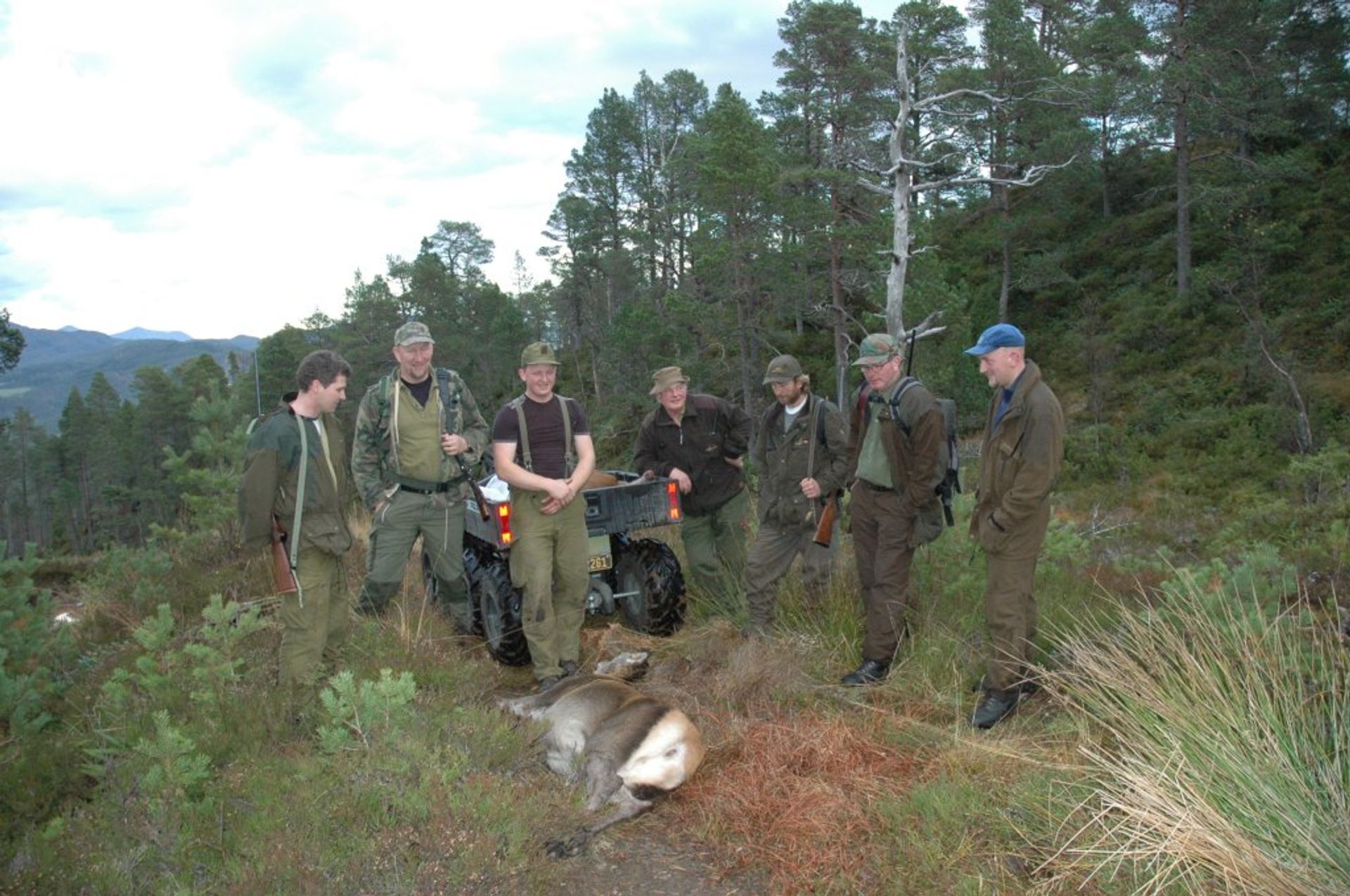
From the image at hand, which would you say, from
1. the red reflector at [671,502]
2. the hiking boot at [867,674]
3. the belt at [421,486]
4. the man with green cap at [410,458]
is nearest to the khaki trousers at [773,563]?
the red reflector at [671,502]

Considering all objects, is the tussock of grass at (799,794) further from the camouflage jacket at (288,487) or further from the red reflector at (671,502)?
the camouflage jacket at (288,487)

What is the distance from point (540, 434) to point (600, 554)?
129 centimetres

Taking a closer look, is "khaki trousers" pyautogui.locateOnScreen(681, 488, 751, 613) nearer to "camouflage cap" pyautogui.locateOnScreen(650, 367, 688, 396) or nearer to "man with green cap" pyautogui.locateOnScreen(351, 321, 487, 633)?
"camouflage cap" pyautogui.locateOnScreen(650, 367, 688, 396)

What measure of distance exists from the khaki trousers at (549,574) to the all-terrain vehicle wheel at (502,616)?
0.40 m

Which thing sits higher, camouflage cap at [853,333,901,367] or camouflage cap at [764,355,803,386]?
camouflage cap at [853,333,901,367]

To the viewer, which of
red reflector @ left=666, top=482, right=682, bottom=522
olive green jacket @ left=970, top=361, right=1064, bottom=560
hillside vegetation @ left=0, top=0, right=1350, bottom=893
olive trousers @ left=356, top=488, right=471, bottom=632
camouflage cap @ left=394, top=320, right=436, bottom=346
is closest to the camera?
hillside vegetation @ left=0, top=0, right=1350, bottom=893

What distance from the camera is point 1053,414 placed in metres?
3.99

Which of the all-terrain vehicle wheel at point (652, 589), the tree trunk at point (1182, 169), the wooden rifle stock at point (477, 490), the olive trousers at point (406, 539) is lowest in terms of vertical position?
→ the all-terrain vehicle wheel at point (652, 589)

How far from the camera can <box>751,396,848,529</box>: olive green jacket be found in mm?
5191

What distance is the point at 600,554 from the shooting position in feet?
19.5

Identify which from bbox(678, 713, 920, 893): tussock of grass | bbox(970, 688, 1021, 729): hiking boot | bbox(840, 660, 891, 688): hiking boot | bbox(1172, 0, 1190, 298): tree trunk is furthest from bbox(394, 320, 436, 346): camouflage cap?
bbox(1172, 0, 1190, 298): tree trunk

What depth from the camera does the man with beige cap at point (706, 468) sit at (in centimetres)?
596

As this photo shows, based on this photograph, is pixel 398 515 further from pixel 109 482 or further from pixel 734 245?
pixel 109 482

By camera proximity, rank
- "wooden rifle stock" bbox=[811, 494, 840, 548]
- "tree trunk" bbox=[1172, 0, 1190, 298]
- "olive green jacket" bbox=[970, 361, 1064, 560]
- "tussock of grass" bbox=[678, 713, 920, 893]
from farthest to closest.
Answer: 1. "tree trunk" bbox=[1172, 0, 1190, 298]
2. "wooden rifle stock" bbox=[811, 494, 840, 548]
3. "olive green jacket" bbox=[970, 361, 1064, 560]
4. "tussock of grass" bbox=[678, 713, 920, 893]
